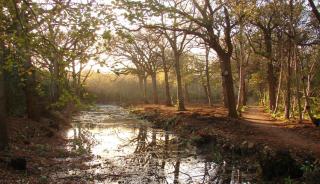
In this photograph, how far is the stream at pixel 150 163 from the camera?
13.0 metres

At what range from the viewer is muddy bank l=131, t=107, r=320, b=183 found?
→ 12.3m

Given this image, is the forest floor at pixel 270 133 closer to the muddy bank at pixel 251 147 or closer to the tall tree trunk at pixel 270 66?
the muddy bank at pixel 251 147

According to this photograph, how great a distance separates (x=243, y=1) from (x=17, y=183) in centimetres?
1773

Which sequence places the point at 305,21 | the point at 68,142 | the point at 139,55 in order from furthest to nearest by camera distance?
the point at 139,55, the point at 305,21, the point at 68,142

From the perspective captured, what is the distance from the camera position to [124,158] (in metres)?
16.7

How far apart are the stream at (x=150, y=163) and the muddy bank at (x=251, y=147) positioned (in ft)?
2.03

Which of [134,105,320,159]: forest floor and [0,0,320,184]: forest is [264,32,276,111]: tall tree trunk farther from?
[134,105,320,159]: forest floor

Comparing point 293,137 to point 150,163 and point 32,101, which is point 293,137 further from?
point 32,101

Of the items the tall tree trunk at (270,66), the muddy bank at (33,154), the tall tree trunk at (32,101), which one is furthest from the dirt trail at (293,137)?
the tall tree trunk at (32,101)

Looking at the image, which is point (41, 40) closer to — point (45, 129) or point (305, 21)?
point (45, 129)

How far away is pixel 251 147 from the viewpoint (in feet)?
52.9

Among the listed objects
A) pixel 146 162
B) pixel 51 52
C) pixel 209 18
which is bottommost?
pixel 146 162

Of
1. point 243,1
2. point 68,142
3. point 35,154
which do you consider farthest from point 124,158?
point 243,1

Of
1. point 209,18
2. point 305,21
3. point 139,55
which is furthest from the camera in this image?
point 139,55
